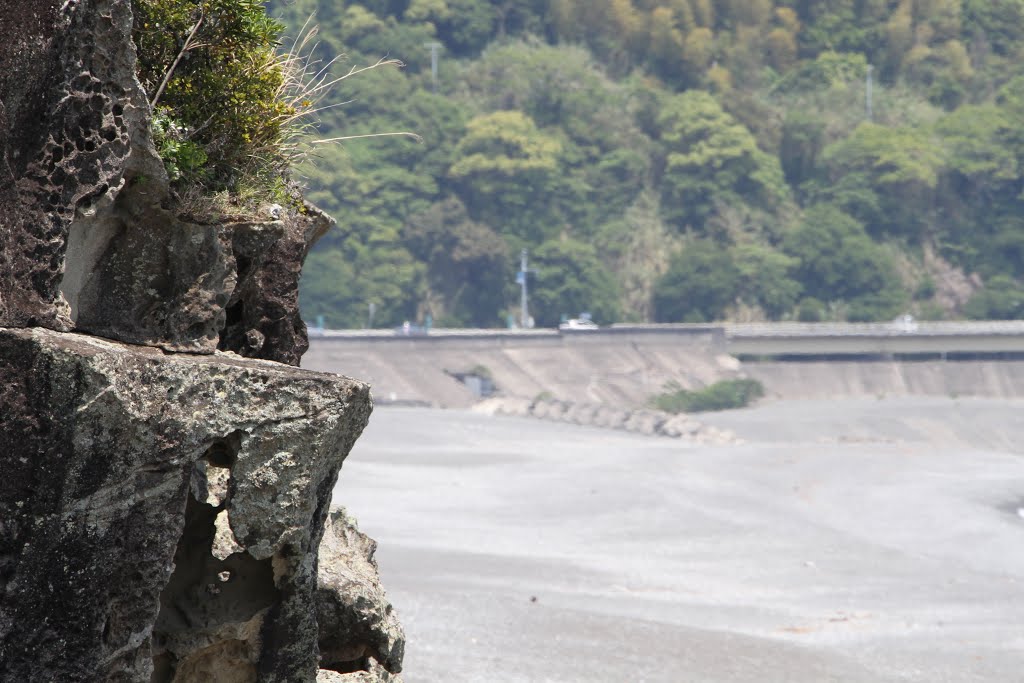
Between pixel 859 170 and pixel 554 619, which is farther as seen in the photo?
pixel 859 170

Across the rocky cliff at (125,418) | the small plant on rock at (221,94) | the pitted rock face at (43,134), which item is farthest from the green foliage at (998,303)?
the pitted rock face at (43,134)

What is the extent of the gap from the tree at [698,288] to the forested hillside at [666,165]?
14 cm

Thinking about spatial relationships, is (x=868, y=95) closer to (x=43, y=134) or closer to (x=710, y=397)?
(x=710, y=397)

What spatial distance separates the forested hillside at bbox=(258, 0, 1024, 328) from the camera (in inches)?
3671

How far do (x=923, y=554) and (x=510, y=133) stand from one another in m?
76.0

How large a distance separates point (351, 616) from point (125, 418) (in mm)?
2414

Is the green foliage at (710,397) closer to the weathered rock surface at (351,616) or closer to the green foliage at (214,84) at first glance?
the weathered rock surface at (351,616)

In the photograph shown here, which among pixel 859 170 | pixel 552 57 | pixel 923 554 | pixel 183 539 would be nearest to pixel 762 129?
pixel 859 170

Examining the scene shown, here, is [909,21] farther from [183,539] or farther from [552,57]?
[183,539]

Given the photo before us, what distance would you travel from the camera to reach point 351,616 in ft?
25.5

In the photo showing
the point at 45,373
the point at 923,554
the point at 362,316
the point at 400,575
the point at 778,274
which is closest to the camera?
the point at 45,373

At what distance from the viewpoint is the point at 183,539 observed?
22.9 ft

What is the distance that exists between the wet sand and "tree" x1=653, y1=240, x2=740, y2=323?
52.9 m

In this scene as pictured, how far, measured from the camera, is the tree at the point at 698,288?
9412 cm
